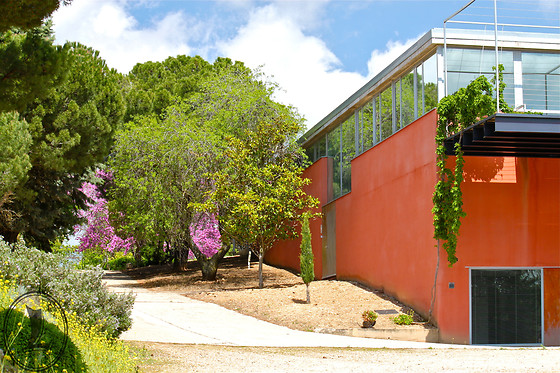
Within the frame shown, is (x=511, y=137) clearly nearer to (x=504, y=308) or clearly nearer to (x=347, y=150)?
(x=504, y=308)

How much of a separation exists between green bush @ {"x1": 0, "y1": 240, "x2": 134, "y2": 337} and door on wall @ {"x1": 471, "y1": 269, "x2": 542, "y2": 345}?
8.50m

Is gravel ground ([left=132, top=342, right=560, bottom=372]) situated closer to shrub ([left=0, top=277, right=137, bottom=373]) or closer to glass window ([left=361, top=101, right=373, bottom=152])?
shrub ([left=0, top=277, right=137, bottom=373])

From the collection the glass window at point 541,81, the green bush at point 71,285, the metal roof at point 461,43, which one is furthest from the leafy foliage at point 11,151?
the glass window at point 541,81

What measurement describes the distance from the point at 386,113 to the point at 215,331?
8.74 m

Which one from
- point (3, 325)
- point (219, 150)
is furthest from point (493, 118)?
point (219, 150)

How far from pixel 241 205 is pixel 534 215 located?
9.37 meters

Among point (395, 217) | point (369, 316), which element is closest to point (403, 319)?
point (369, 316)

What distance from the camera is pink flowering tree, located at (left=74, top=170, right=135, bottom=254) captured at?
30750mm

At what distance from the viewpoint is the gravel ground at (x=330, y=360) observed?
8.85 metres

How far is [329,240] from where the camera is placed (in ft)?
78.0

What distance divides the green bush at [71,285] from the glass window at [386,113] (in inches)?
426

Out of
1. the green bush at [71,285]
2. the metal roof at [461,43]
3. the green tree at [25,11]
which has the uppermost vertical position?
the metal roof at [461,43]

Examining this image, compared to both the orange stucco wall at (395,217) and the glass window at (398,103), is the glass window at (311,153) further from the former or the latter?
the glass window at (398,103)

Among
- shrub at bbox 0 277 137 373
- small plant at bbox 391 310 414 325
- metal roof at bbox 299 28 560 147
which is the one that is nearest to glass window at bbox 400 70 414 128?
metal roof at bbox 299 28 560 147
